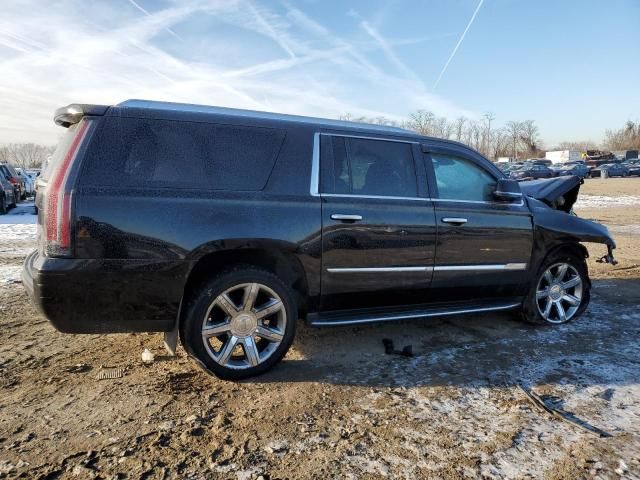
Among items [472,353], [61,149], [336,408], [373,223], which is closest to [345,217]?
[373,223]

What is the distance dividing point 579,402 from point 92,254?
344cm

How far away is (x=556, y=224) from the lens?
486 centimetres

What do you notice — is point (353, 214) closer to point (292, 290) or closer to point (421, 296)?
point (292, 290)

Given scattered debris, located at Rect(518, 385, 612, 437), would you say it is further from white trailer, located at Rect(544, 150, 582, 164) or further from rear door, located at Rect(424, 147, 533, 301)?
white trailer, located at Rect(544, 150, 582, 164)

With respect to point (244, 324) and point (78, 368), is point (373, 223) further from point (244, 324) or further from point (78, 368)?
point (78, 368)

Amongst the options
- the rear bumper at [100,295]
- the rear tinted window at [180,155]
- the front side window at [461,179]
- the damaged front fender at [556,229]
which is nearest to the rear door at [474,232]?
the front side window at [461,179]

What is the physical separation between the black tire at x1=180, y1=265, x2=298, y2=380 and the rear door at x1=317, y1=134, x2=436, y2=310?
39 centimetres

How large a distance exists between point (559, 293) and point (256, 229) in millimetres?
3450

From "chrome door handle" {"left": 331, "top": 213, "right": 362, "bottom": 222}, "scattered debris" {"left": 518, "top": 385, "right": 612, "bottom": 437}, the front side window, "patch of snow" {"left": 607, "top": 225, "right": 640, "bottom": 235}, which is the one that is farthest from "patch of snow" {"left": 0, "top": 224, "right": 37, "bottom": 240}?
"patch of snow" {"left": 607, "top": 225, "right": 640, "bottom": 235}

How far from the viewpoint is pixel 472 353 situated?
418cm

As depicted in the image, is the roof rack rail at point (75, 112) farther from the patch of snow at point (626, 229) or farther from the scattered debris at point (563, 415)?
the patch of snow at point (626, 229)

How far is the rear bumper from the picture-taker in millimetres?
3035

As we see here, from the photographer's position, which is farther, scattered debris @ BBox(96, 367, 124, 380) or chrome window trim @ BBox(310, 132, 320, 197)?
chrome window trim @ BBox(310, 132, 320, 197)

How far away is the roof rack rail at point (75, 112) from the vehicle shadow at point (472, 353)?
2.19m
